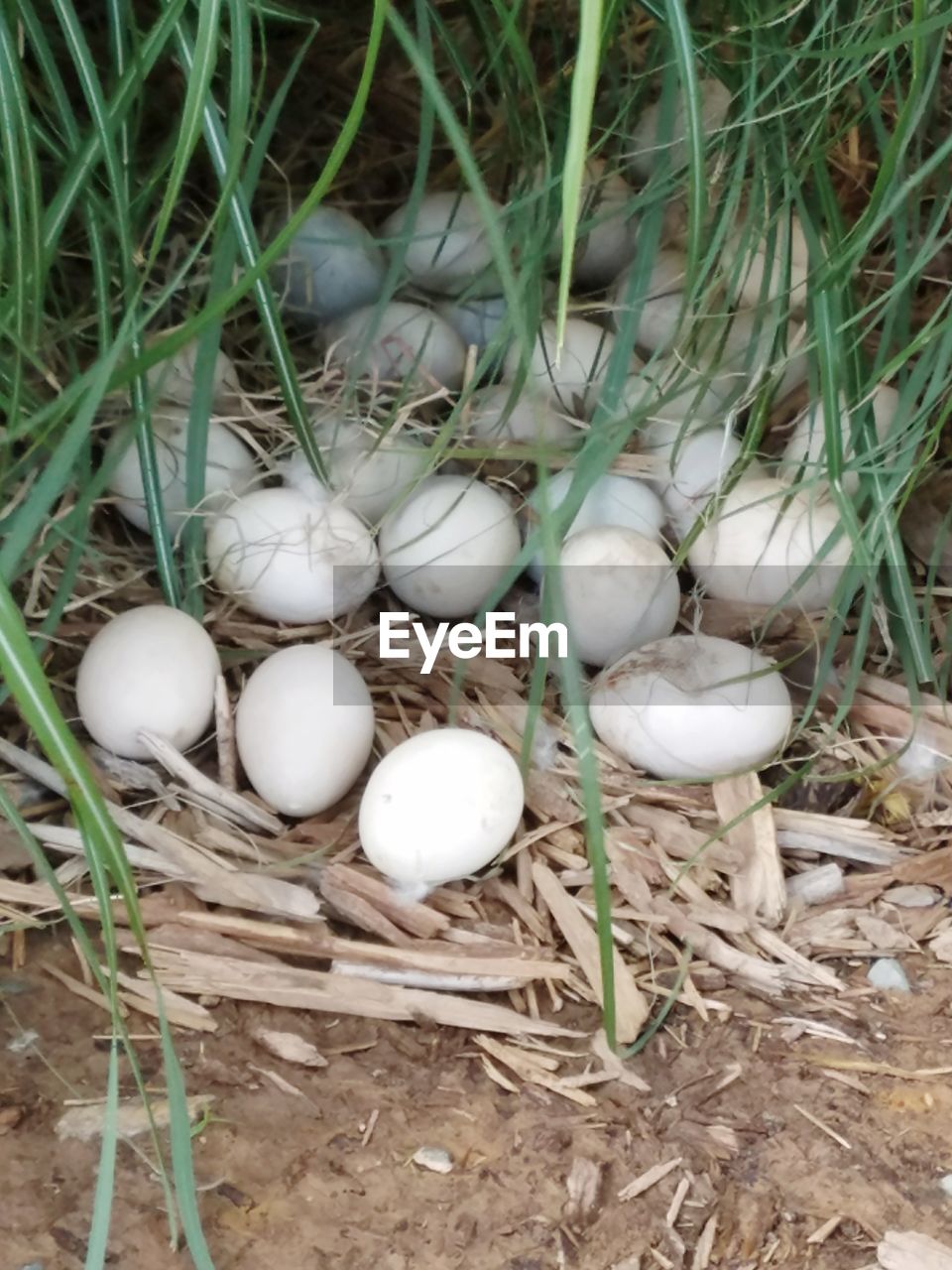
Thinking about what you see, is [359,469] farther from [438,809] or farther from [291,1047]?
[291,1047]

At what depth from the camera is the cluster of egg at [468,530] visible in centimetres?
87

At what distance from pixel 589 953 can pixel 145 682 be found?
36 cm

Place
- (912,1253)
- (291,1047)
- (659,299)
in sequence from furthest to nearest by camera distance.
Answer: (659,299), (291,1047), (912,1253)

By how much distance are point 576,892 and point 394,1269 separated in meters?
0.30

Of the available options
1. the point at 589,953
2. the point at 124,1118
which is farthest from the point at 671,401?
the point at 124,1118

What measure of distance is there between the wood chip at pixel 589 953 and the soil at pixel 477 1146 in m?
0.02

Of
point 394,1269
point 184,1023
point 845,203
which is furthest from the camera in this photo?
point 845,203

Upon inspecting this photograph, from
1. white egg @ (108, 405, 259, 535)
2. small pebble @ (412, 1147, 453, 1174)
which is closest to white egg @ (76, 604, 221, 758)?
white egg @ (108, 405, 259, 535)

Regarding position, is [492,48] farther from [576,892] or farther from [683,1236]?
[683,1236]

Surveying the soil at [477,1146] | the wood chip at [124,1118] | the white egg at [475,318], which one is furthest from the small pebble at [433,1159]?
the white egg at [475,318]

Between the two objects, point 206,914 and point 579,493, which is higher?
point 579,493

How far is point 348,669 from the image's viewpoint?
0.91m

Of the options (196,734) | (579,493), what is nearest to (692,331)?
(579,493)

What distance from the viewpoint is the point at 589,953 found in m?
0.83
